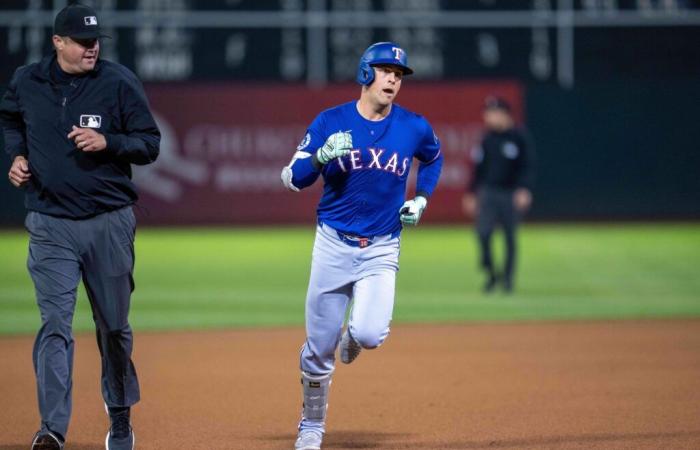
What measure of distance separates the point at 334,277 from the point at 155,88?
14.8 metres

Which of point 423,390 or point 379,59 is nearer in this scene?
point 379,59

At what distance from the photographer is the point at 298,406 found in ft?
24.6

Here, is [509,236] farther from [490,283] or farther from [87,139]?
[87,139]

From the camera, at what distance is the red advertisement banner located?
2061 centimetres

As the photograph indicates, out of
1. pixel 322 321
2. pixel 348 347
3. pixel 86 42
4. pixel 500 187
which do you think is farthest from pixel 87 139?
pixel 500 187

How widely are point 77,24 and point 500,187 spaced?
26.3 feet

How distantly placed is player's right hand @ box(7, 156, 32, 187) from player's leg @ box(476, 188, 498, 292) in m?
7.87

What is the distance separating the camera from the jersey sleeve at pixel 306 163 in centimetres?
612

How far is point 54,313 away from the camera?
5770mm

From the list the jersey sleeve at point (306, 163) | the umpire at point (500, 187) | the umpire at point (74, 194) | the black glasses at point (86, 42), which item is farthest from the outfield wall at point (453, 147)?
the black glasses at point (86, 42)

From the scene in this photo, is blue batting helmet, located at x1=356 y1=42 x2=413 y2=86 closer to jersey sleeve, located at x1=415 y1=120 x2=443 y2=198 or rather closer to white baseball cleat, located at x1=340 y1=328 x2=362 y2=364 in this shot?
jersey sleeve, located at x1=415 y1=120 x2=443 y2=198

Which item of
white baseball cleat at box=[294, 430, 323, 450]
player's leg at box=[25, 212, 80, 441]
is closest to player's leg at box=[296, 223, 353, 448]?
white baseball cleat at box=[294, 430, 323, 450]

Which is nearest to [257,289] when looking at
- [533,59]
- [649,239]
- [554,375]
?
[554,375]

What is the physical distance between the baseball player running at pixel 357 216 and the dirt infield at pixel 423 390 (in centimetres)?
56
